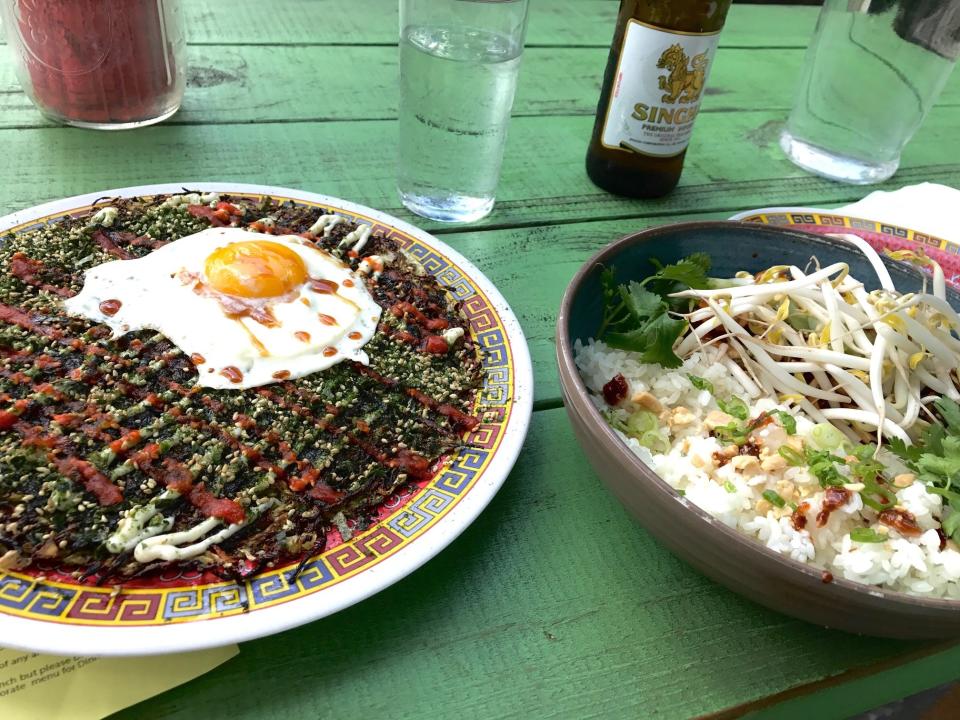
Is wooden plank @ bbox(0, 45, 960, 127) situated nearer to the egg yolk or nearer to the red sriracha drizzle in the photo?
the egg yolk

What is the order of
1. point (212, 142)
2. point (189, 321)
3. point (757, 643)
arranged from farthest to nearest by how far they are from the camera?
point (212, 142) < point (189, 321) < point (757, 643)

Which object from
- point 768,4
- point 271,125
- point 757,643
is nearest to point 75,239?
point 271,125

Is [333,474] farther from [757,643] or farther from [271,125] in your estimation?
[271,125]

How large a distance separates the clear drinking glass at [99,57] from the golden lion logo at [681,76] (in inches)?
40.7

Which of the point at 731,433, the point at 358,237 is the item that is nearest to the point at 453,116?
the point at 358,237

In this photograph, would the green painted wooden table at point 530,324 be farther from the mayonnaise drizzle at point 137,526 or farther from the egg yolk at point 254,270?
the egg yolk at point 254,270

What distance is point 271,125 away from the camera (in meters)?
1.74

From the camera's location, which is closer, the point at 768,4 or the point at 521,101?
the point at 521,101

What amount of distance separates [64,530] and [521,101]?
166 centimetres

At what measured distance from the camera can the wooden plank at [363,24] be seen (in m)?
2.15

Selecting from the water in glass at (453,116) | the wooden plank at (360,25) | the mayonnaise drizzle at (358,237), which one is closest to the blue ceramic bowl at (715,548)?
the mayonnaise drizzle at (358,237)

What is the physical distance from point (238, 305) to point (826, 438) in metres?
0.87

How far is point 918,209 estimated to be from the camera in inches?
64.1

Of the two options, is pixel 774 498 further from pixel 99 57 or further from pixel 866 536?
pixel 99 57
